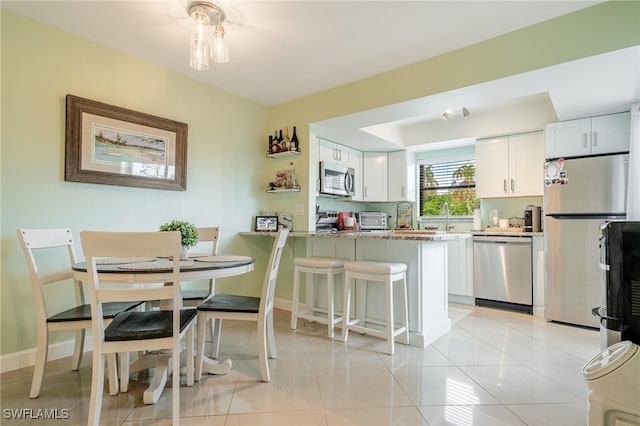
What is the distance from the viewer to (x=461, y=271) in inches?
165

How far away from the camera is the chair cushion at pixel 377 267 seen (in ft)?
8.23

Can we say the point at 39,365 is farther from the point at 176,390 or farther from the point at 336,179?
the point at 336,179

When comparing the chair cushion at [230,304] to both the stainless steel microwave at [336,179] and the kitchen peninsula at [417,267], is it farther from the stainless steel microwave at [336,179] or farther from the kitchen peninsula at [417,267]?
the stainless steel microwave at [336,179]

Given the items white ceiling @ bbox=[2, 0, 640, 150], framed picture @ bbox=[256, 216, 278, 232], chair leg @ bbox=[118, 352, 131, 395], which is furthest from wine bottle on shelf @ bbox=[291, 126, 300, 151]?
chair leg @ bbox=[118, 352, 131, 395]

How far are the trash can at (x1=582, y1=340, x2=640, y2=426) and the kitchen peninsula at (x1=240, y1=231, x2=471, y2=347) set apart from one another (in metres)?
1.32

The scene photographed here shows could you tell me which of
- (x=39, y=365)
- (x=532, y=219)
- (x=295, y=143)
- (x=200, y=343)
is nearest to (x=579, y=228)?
(x=532, y=219)

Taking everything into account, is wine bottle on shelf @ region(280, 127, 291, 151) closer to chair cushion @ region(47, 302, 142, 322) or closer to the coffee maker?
chair cushion @ region(47, 302, 142, 322)

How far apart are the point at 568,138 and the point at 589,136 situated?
0.56 feet

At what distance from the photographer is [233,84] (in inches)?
133

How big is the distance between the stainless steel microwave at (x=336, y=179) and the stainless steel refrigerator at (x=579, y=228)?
2.36 m

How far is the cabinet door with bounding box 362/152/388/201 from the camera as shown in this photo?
16.5 feet

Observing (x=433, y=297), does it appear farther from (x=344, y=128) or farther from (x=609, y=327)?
(x=344, y=128)

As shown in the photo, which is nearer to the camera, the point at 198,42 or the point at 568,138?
the point at 198,42

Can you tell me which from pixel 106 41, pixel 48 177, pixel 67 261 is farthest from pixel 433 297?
pixel 106 41
